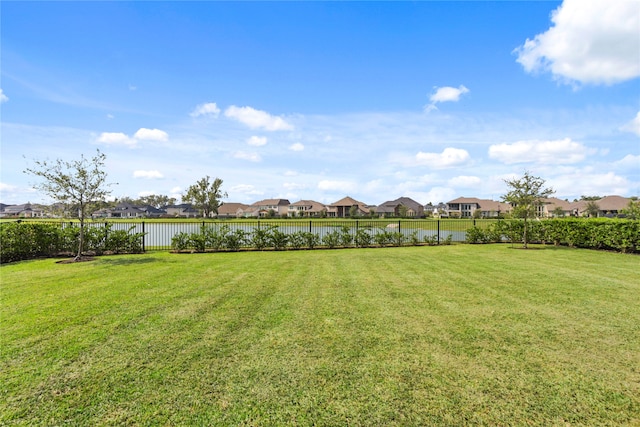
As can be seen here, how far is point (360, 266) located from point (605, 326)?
5061 mm

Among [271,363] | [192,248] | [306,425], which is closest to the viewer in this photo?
[306,425]

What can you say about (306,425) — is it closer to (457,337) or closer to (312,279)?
(457,337)

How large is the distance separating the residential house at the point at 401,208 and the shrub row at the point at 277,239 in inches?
2133

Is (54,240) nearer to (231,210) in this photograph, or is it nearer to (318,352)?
(318,352)

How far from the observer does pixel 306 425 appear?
7.40 ft

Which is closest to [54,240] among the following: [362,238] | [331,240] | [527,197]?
[331,240]

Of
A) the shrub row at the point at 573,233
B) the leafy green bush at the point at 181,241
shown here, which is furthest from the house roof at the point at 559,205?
the leafy green bush at the point at 181,241

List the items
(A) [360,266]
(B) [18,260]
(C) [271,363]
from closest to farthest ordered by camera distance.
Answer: (C) [271,363] → (A) [360,266] → (B) [18,260]

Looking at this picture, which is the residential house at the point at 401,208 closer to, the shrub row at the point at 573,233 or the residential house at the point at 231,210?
the residential house at the point at 231,210

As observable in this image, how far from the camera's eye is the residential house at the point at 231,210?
86875mm

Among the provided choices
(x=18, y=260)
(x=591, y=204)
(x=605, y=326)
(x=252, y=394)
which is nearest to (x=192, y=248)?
(x=18, y=260)

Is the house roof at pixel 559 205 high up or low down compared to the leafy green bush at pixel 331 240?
up

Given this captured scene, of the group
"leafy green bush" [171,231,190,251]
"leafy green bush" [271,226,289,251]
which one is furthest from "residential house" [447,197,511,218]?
"leafy green bush" [171,231,190,251]

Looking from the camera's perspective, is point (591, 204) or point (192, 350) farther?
point (591, 204)
